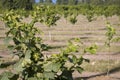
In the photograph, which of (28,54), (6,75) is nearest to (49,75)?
(28,54)

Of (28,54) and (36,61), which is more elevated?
(28,54)

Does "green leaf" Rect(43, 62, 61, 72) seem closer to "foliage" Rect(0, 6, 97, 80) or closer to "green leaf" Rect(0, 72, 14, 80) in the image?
"foliage" Rect(0, 6, 97, 80)

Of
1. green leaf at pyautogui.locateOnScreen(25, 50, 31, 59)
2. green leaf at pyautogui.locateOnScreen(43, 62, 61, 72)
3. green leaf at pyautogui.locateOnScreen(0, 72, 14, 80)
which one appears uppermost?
green leaf at pyautogui.locateOnScreen(25, 50, 31, 59)

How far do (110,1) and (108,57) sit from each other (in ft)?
259

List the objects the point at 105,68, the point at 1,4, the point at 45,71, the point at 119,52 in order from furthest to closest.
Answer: the point at 1,4
the point at 119,52
the point at 105,68
the point at 45,71

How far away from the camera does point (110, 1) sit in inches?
3617

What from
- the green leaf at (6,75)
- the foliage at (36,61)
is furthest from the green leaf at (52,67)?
the green leaf at (6,75)

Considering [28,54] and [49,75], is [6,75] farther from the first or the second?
[49,75]

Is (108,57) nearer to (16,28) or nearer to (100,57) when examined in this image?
(100,57)

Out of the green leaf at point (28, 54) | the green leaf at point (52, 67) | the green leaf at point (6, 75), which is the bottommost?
the green leaf at point (6, 75)

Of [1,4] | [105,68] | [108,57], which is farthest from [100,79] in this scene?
[1,4]

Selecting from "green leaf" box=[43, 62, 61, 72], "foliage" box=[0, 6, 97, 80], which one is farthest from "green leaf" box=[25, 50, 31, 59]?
"green leaf" box=[43, 62, 61, 72]

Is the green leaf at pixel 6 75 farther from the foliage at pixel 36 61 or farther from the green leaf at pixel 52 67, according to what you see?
the green leaf at pixel 52 67

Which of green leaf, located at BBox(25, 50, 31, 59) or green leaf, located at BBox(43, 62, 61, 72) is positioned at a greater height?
green leaf, located at BBox(25, 50, 31, 59)
